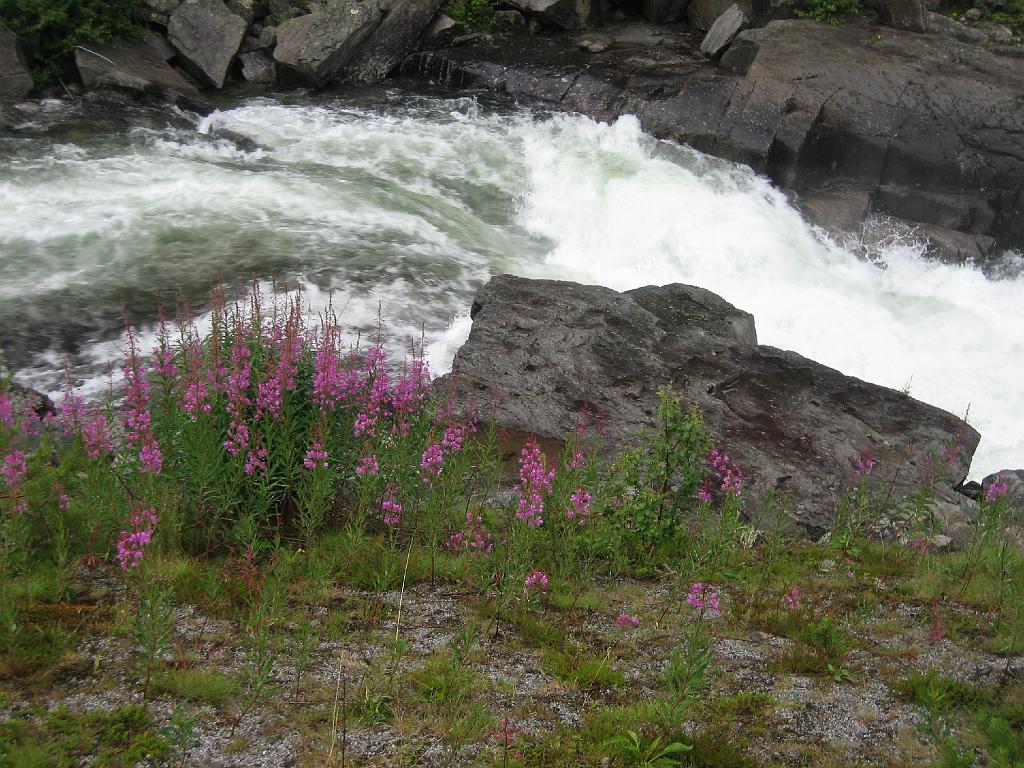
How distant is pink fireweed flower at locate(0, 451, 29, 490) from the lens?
4211 millimetres

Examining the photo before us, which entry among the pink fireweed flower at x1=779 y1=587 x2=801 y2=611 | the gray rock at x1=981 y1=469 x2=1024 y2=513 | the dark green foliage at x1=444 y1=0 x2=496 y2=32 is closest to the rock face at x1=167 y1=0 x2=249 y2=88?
the dark green foliage at x1=444 y1=0 x2=496 y2=32

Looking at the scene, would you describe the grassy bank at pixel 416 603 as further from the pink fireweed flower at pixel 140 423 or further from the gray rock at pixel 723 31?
the gray rock at pixel 723 31

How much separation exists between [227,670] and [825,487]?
17.8 feet

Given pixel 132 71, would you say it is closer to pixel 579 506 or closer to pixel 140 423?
pixel 140 423

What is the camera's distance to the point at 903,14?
18.2m

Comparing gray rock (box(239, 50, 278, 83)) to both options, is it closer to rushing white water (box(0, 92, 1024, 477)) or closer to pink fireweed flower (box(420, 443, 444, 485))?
rushing white water (box(0, 92, 1024, 477))

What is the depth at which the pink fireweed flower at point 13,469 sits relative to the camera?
13.8ft

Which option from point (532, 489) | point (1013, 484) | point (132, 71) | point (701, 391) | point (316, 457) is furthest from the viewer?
point (132, 71)

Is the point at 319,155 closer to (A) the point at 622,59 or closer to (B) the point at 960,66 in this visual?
(A) the point at 622,59

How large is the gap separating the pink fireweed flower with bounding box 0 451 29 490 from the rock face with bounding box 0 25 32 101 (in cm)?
1307

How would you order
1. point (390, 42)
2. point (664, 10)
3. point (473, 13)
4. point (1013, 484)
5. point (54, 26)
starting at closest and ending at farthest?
point (1013, 484), point (54, 26), point (390, 42), point (473, 13), point (664, 10)

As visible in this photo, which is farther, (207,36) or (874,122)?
(207,36)

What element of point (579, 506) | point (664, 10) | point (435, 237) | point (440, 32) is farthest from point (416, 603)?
point (664, 10)

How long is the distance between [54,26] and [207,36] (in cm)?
291
